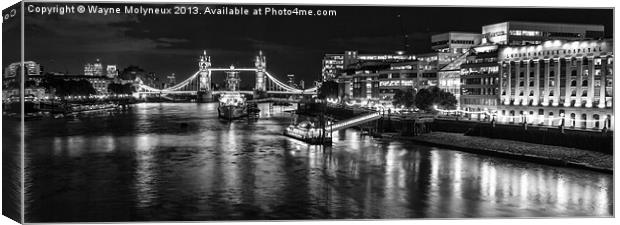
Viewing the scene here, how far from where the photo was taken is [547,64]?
15250 millimetres

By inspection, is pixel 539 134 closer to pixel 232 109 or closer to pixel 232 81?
pixel 232 109

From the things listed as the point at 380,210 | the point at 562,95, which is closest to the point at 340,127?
the point at 562,95

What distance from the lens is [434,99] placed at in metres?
22.3

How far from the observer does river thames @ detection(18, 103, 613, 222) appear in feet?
26.7

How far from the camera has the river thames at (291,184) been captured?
8.15 m

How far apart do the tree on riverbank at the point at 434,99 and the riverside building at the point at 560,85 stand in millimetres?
4201

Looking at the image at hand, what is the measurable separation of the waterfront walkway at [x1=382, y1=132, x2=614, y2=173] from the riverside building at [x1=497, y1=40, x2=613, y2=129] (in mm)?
608

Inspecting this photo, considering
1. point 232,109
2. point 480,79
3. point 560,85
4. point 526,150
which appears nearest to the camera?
point 526,150

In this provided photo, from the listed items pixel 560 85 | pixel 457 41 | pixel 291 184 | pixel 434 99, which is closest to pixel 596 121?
pixel 560 85

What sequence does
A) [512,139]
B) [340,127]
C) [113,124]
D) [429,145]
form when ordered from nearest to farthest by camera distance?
[512,139] < [429,145] < [340,127] < [113,124]

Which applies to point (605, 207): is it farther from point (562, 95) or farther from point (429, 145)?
point (429, 145)

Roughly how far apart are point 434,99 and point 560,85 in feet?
27.0

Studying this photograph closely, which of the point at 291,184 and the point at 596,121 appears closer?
the point at 291,184

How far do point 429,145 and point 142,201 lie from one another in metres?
8.92
